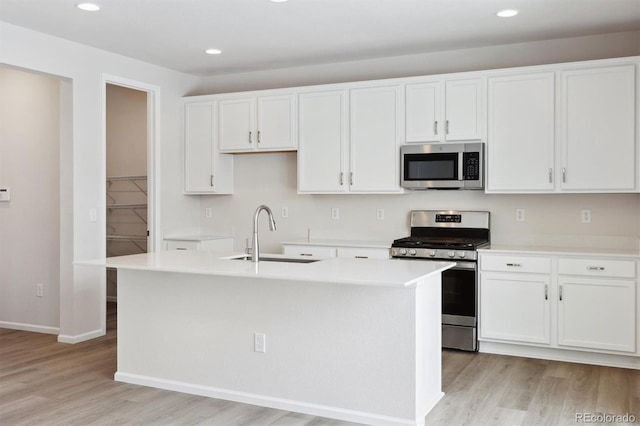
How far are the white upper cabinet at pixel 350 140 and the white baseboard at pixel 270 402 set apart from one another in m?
2.33

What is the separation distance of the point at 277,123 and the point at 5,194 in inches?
104

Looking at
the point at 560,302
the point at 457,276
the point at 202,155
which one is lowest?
the point at 560,302

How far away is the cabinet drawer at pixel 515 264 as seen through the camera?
179 inches

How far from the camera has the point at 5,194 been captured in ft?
19.1

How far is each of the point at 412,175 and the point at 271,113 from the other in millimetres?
1487

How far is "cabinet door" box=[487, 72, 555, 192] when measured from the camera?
4.71 meters

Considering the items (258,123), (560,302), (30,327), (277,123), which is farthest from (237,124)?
(560,302)

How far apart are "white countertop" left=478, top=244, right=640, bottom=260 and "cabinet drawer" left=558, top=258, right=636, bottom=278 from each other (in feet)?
0.16

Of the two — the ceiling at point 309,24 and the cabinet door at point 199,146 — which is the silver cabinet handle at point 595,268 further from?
the cabinet door at point 199,146

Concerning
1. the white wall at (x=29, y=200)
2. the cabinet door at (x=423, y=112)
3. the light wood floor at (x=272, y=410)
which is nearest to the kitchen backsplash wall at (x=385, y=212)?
the cabinet door at (x=423, y=112)

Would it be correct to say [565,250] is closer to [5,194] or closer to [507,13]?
[507,13]

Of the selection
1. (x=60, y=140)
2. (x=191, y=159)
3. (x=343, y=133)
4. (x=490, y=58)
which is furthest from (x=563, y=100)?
(x=60, y=140)

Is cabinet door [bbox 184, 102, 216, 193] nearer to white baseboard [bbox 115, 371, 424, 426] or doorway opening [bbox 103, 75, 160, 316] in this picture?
doorway opening [bbox 103, 75, 160, 316]

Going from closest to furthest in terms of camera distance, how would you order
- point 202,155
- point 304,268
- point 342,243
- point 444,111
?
point 304,268, point 444,111, point 342,243, point 202,155
